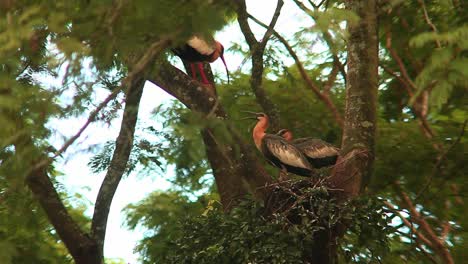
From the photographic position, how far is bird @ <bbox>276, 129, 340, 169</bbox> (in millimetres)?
8430

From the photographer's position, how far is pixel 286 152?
867 cm

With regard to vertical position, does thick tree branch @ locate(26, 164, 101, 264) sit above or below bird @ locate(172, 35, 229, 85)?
below

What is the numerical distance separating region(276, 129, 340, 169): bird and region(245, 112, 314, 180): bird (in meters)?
0.06

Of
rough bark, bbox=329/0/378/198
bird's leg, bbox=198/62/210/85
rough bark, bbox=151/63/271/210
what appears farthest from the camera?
bird's leg, bbox=198/62/210/85

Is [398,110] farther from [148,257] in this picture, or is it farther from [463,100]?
[148,257]

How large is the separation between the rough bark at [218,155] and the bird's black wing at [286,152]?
18.0 inches

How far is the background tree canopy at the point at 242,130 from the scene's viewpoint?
15.2ft

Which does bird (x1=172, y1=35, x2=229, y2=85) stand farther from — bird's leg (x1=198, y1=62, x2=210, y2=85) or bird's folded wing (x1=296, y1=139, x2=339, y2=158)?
bird's folded wing (x1=296, y1=139, x2=339, y2=158)

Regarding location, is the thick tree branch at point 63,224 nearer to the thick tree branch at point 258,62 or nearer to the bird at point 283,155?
the bird at point 283,155

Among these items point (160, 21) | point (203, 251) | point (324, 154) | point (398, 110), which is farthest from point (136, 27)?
point (398, 110)

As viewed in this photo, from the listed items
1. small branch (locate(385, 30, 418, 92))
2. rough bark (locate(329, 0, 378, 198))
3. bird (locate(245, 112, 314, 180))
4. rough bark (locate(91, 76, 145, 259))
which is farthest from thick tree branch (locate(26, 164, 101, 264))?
small branch (locate(385, 30, 418, 92))

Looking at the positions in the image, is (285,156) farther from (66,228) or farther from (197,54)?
(66,228)

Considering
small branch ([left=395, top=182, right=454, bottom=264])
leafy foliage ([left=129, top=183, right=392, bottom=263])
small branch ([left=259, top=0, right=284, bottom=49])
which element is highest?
small branch ([left=259, top=0, right=284, bottom=49])

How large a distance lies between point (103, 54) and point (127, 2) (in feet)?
1.06
